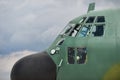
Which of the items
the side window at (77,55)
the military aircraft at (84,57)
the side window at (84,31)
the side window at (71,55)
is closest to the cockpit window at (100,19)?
the military aircraft at (84,57)

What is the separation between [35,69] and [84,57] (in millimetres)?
2181

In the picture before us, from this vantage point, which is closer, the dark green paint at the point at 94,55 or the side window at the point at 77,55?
the dark green paint at the point at 94,55

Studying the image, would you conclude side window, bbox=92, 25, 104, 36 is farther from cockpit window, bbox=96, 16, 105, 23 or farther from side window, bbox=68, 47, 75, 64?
side window, bbox=68, 47, 75, 64

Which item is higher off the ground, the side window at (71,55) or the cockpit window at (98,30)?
the cockpit window at (98,30)

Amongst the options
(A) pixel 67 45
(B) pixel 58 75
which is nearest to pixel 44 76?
(B) pixel 58 75

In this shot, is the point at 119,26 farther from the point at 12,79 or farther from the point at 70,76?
the point at 12,79

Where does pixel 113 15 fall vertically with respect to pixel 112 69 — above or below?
above

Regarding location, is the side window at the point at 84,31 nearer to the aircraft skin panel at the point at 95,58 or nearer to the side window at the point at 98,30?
the aircraft skin panel at the point at 95,58

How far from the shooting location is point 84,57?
1669 centimetres

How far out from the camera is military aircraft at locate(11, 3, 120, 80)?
53.9 ft

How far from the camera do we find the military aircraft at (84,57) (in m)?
16.4

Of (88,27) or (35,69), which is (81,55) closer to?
(88,27)

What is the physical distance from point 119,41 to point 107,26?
99 cm

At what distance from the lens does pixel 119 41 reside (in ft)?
54.0
